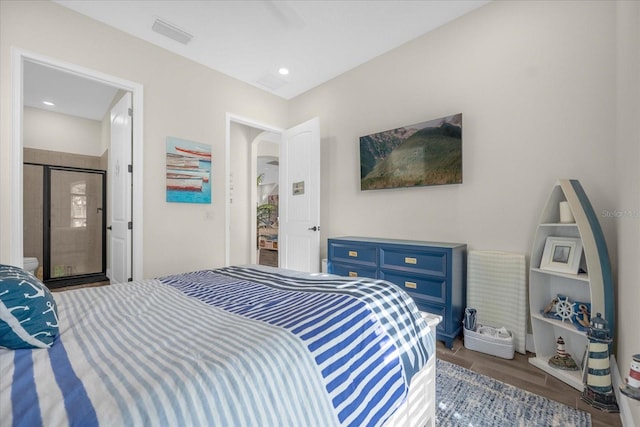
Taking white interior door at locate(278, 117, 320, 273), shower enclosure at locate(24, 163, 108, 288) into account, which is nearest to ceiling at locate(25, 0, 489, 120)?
white interior door at locate(278, 117, 320, 273)

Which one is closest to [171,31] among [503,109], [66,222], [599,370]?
[503,109]

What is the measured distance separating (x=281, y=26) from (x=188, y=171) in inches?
72.1

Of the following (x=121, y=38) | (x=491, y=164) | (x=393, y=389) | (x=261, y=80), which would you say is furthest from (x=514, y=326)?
(x=121, y=38)

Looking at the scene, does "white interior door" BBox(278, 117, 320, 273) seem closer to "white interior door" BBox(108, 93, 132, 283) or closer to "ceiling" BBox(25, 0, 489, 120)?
"ceiling" BBox(25, 0, 489, 120)

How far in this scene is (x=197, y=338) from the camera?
0.87 m

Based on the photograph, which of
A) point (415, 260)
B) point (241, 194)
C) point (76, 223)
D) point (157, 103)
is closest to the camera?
point (415, 260)

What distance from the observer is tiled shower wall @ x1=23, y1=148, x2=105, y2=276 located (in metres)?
4.34

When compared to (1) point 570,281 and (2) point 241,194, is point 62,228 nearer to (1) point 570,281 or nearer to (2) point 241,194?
(2) point 241,194

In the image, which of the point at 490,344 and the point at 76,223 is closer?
the point at 490,344

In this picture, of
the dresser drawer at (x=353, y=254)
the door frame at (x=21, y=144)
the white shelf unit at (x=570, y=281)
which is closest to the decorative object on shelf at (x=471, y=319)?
the white shelf unit at (x=570, y=281)

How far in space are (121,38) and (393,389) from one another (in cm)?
368

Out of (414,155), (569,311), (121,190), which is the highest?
(414,155)

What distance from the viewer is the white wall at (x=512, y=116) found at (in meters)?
1.94

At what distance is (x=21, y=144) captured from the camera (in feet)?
7.48
